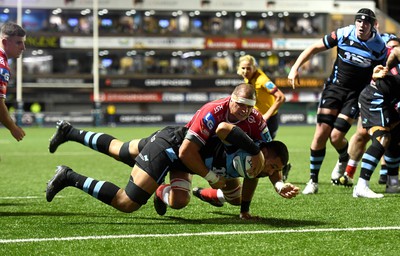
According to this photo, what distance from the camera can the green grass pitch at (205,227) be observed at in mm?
5020

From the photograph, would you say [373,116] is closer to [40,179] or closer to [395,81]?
[395,81]

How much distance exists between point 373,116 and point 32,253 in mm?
4812

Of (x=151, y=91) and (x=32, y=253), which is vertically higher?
A: (x=32, y=253)

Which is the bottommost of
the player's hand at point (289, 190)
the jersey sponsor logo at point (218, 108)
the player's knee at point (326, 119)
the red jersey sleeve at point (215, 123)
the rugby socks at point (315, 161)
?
the rugby socks at point (315, 161)

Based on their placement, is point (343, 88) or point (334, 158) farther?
point (334, 158)

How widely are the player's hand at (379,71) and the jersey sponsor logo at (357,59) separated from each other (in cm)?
51

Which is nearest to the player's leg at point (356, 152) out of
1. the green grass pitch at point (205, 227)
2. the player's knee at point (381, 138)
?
the green grass pitch at point (205, 227)

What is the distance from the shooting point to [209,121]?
595cm

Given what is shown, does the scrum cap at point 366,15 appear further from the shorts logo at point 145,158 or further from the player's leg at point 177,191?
the shorts logo at point 145,158

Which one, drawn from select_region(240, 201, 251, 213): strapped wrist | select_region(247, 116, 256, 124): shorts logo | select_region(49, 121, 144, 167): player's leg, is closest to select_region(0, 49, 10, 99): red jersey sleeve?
select_region(49, 121, 144, 167): player's leg

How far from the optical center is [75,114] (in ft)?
132

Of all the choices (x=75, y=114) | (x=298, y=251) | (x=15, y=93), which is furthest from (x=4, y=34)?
(x=15, y=93)

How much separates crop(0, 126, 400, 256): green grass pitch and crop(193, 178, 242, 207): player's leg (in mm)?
114

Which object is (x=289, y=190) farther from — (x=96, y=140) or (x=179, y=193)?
(x=96, y=140)
